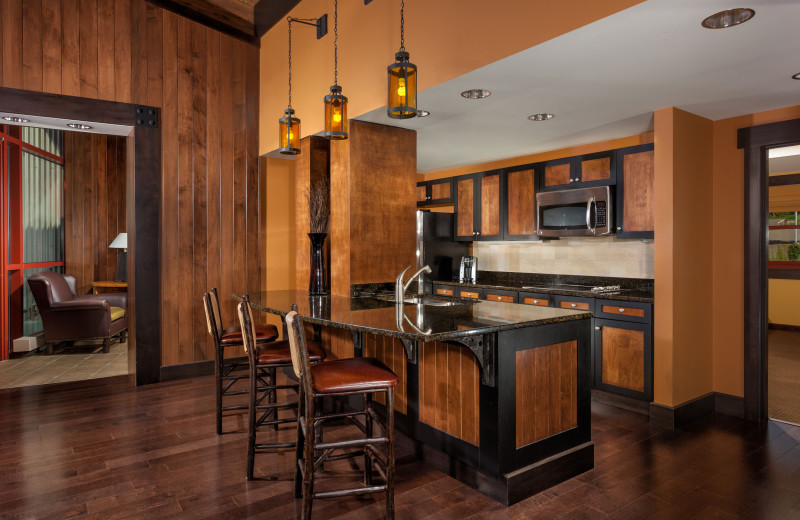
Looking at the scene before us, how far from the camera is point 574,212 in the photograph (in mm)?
4617

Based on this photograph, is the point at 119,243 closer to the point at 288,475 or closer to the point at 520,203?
the point at 520,203

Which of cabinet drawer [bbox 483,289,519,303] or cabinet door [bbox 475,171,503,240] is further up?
cabinet door [bbox 475,171,503,240]

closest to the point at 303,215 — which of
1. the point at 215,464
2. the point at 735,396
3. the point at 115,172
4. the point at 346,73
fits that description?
the point at 346,73

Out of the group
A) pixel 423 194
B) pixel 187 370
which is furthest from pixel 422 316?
pixel 423 194

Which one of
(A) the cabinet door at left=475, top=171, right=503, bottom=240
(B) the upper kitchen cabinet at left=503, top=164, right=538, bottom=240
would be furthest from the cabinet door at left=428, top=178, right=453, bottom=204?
(B) the upper kitchen cabinet at left=503, top=164, right=538, bottom=240

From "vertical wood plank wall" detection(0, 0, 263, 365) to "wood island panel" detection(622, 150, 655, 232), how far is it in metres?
3.57

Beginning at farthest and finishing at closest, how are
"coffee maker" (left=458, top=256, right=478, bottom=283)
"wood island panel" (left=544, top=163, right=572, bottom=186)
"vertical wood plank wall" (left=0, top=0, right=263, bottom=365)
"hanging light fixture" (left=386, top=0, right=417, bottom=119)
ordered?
"coffee maker" (left=458, top=256, right=478, bottom=283) < "wood island panel" (left=544, top=163, right=572, bottom=186) < "vertical wood plank wall" (left=0, top=0, right=263, bottom=365) < "hanging light fixture" (left=386, top=0, right=417, bottom=119)

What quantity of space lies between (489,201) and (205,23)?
3442 millimetres

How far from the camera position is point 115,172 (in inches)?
296

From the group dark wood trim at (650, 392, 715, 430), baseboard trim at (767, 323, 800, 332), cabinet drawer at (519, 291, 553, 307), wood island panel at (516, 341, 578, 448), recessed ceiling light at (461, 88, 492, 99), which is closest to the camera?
wood island panel at (516, 341, 578, 448)

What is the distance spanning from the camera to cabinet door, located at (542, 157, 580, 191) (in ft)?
15.3

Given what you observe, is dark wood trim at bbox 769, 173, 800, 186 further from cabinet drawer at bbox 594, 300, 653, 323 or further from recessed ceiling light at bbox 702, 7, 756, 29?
recessed ceiling light at bbox 702, 7, 756, 29

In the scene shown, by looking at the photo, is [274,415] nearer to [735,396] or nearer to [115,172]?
[735,396]

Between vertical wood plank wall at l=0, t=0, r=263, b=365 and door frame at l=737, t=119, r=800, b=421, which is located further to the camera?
vertical wood plank wall at l=0, t=0, r=263, b=365
